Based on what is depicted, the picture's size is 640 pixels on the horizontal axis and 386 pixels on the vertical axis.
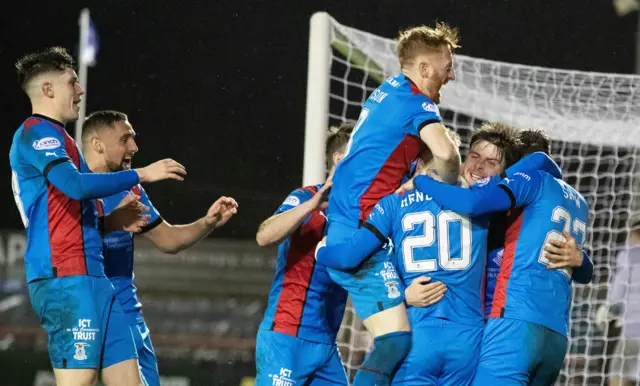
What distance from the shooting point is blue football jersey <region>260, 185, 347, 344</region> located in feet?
15.3

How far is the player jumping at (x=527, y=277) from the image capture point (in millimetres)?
4074

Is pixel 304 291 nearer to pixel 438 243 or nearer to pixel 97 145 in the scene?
pixel 438 243

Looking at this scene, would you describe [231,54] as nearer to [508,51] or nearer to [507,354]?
[508,51]

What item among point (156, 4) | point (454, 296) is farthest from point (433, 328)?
point (156, 4)

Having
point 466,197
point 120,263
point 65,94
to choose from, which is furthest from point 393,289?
point 65,94

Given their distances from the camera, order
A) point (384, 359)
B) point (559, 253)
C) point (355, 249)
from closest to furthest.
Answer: point (384, 359) < point (355, 249) < point (559, 253)

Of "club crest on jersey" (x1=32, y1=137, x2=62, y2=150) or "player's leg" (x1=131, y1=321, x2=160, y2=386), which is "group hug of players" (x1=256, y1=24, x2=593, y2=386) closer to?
"player's leg" (x1=131, y1=321, x2=160, y2=386)

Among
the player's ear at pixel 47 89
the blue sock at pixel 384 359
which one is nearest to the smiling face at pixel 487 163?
the blue sock at pixel 384 359

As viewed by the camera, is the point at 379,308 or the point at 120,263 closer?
the point at 379,308

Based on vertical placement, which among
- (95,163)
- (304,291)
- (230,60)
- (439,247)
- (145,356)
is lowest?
(145,356)

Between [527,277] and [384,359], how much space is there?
78 centimetres

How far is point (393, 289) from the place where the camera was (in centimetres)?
418

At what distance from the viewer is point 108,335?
14.9 feet

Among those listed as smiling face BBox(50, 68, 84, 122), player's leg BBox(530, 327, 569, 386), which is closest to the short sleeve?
player's leg BBox(530, 327, 569, 386)
